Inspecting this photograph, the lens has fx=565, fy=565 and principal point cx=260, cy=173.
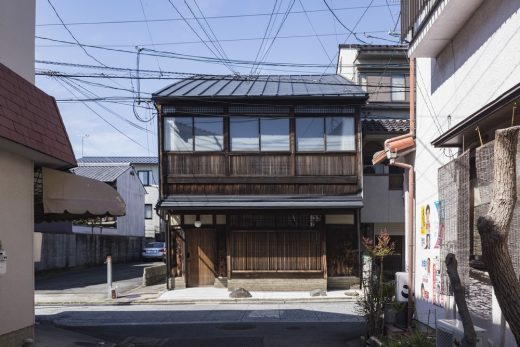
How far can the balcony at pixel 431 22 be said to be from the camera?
769 centimetres

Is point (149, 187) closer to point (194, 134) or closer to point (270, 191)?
point (194, 134)

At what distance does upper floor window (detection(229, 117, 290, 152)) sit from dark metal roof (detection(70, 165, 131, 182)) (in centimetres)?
1954

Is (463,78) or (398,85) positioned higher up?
(398,85)

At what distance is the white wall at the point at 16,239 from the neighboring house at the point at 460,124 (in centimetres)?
632

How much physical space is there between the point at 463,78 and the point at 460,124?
1.51 m

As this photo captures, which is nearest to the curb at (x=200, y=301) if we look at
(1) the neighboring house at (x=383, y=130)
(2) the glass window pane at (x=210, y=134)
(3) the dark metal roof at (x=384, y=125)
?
(1) the neighboring house at (x=383, y=130)

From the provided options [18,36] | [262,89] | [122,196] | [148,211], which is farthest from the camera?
[148,211]

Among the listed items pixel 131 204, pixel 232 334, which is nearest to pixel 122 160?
pixel 131 204

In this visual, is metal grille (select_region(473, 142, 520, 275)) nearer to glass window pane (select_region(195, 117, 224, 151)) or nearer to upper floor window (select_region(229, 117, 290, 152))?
upper floor window (select_region(229, 117, 290, 152))

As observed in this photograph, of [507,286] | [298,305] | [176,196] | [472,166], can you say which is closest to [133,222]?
[176,196]

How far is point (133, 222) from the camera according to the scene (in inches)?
1822

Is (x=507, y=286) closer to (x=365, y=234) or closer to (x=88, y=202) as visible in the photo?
(x=88, y=202)

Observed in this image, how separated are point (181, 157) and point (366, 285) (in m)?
11.5

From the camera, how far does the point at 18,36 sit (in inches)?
360
